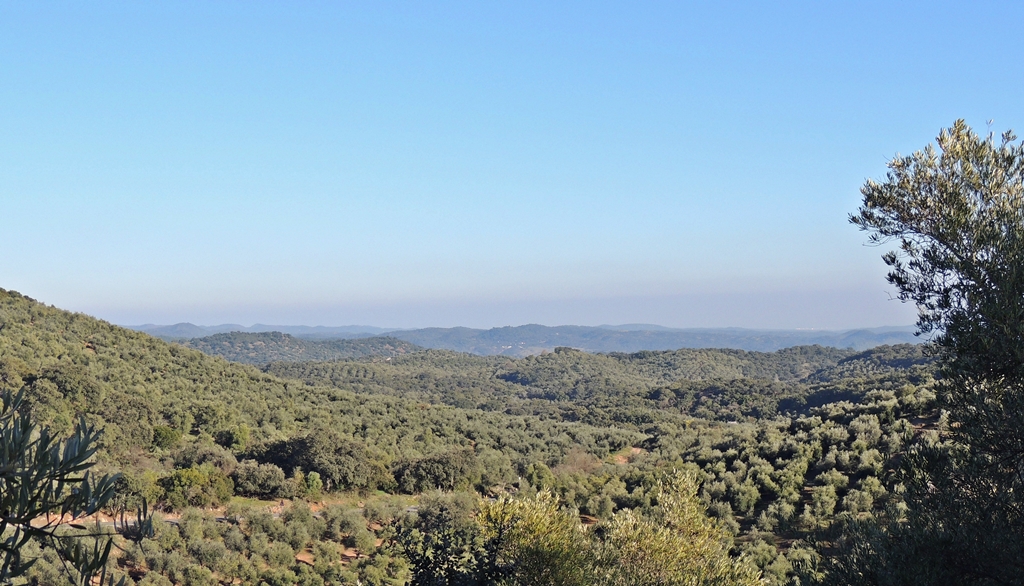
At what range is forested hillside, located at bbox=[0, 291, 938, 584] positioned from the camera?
2003 centimetres

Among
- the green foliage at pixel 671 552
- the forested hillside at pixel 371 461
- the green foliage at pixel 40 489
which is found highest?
the green foliage at pixel 40 489

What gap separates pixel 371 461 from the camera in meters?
33.6

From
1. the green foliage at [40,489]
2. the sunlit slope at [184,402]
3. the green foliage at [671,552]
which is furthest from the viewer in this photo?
the sunlit slope at [184,402]

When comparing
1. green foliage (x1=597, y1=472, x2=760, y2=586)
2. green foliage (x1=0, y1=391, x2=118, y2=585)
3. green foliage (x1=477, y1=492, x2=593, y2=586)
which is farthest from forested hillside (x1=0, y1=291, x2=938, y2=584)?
green foliage (x1=0, y1=391, x2=118, y2=585)

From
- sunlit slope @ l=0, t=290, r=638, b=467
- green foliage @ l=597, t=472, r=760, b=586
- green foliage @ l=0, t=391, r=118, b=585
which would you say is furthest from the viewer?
sunlit slope @ l=0, t=290, r=638, b=467

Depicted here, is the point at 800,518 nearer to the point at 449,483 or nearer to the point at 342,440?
the point at 449,483

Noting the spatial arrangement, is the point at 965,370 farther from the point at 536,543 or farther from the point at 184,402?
the point at 184,402

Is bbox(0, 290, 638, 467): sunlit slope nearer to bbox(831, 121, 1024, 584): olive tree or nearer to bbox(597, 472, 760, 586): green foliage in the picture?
bbox(597, 472, 760, 586): green foliage

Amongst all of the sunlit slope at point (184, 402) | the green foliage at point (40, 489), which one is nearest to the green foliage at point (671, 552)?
the green foliage at point (40, 489)

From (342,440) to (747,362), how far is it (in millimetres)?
149796

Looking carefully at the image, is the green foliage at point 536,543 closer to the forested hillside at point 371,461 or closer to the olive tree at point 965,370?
the forested hillside at point 371,461

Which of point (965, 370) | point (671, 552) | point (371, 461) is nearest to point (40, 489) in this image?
point (965, 370)

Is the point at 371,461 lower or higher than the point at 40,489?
lower

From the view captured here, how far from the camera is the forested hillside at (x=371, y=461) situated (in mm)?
20031
